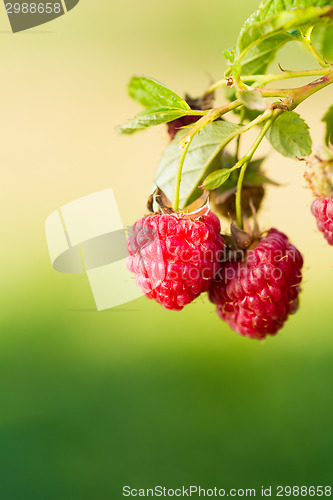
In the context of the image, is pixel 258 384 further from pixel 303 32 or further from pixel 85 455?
pixel 303 32

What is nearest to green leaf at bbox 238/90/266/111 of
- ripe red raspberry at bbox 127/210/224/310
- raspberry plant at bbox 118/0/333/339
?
raspberry plant at bbox 118/0/333/339

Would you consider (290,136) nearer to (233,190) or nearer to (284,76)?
(284,76)

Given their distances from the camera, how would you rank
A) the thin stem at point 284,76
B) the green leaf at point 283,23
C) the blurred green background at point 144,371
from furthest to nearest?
the blurred green background at point 144,371 → the thin stem at point 284,76 → the green leaf at point 283,23

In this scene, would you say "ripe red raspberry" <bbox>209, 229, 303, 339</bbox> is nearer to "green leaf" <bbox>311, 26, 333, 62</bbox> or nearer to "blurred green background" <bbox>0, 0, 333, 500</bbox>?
"green leaf" <bbox>311, 26, 333, 62</bbox>

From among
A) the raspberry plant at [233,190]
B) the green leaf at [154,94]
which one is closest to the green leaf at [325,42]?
the raspberry plant at [233,190]

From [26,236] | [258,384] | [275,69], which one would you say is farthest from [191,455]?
[275,69]

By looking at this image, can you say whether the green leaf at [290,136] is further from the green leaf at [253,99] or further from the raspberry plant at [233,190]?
the green leaf at [253,99]
